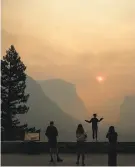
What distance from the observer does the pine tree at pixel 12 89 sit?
3528 centimetres

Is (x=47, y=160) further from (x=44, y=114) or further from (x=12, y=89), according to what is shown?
(x=44, y=114)

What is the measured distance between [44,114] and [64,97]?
2074 millimetres

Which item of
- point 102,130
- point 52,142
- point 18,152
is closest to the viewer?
point 52,142

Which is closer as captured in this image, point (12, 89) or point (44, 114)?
point (12, 89)

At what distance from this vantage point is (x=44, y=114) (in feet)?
124

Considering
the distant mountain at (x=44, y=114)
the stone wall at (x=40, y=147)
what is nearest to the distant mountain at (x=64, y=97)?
the distant mountain at (x=44, y=114)

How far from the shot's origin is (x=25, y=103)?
121 feet

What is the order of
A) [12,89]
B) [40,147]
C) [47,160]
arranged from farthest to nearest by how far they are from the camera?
1. [12,89]
2. [40,147]
3. [47,160]

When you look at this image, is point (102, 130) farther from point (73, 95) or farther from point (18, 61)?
point (18, 61)

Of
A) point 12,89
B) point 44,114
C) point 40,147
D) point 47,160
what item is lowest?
point 47,160

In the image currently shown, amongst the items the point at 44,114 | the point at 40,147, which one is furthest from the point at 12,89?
the point at 40,147

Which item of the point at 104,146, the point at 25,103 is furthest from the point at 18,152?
the point at 25,103

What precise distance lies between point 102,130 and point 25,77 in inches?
273

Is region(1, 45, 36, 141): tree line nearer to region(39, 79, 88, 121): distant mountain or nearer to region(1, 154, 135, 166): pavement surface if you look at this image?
region(39, 79, 88, 121): distant mountain
